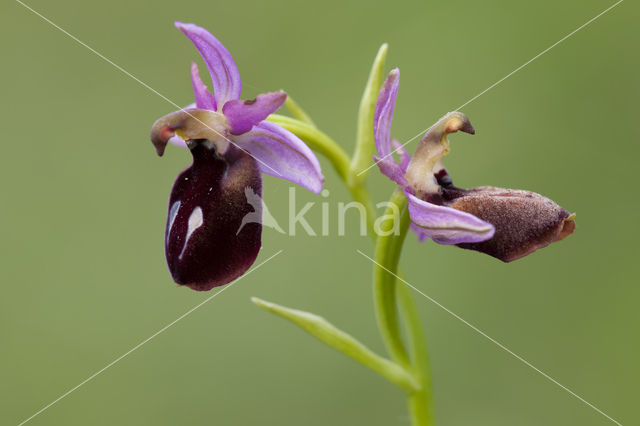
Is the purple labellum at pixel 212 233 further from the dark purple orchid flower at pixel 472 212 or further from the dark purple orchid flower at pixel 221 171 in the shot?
the dark purple orchid flower at pixel 472 212

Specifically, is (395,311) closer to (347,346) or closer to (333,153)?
(347,346)

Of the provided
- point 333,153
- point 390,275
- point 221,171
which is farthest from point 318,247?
point 221,171

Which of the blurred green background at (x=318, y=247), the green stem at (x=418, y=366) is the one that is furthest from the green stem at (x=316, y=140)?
the blurred green background at (x=318, y=247)

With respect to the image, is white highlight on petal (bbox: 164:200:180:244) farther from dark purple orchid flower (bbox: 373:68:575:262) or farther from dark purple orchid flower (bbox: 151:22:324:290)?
dark purple orchid flower (bbox: 373:68:575:262)

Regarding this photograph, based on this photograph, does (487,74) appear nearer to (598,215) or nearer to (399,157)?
(598,215)

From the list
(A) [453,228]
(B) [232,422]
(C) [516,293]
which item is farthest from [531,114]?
(A) [453,228]
